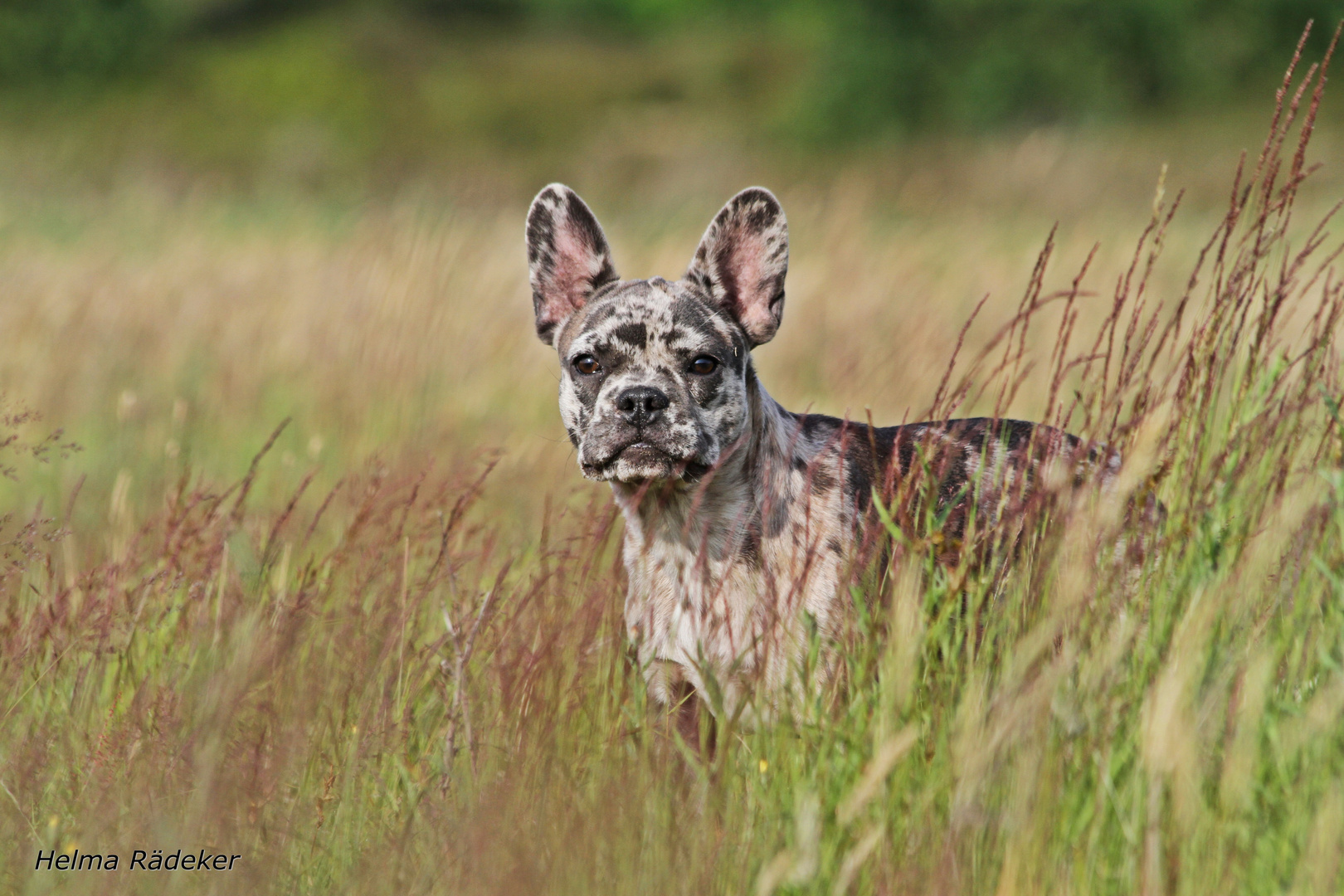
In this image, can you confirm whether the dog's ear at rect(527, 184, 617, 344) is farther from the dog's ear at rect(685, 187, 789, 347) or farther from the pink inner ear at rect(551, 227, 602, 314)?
the dog's ear at rect(685, 187, 789, 347)

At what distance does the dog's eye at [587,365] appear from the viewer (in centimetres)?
434

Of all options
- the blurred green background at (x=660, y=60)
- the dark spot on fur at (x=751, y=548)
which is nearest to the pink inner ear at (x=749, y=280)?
the dark spot on fur at (x=751, y=548)

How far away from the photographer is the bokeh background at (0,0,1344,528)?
7574 millimetres

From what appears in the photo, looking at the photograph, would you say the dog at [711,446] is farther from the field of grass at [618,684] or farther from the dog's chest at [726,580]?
the field of grass at [618,684]

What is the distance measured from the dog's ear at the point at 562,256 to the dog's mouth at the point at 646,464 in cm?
95

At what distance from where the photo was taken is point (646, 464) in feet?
13.0

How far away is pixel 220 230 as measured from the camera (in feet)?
45.5

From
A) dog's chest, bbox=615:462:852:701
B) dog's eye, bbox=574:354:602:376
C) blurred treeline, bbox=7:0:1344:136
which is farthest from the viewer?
blurred treeline, bbox=7:0:1344:136

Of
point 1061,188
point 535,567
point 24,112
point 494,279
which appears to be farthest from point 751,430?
point 24,112

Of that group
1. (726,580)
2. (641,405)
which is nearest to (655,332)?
(641,405)

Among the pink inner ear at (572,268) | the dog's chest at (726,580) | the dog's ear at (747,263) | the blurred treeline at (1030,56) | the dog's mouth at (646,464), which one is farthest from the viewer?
the blurred treeline at (1030,56)

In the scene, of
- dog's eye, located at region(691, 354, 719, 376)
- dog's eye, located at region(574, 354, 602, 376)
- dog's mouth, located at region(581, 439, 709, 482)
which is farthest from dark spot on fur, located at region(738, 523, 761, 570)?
dog's eye, located at region(574, 354, 602, 376)

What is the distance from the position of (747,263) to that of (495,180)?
58.1 feet

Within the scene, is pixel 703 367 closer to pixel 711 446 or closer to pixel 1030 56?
pixel 711 446
